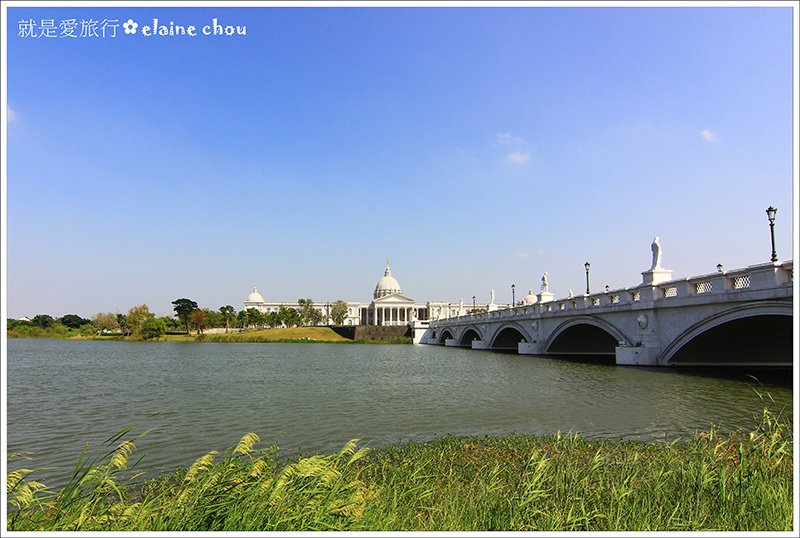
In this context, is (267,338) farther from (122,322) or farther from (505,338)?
(505,338)

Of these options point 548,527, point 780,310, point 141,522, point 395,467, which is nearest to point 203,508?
point 141,522

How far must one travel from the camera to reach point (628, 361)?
3172cm

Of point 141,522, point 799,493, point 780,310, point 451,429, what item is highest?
point 780,310

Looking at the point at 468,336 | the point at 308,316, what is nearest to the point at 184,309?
the point at 308,316

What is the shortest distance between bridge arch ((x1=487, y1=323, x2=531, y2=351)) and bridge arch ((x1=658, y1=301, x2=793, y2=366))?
24468 millimetres

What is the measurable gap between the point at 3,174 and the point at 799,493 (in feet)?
23.6

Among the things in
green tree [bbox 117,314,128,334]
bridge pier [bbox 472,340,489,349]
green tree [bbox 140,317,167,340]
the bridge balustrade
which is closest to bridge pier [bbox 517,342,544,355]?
the bridge balustrade

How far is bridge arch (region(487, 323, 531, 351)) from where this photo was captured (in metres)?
57.2

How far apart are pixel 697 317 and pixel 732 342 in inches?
207

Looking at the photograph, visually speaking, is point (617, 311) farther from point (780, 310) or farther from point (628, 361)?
point (780, 310)

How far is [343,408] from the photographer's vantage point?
1736 centimetres

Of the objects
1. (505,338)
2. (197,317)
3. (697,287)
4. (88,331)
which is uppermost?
(697,287)

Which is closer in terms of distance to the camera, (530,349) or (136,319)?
(530,349)

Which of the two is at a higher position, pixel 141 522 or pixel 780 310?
pixel 780 310
